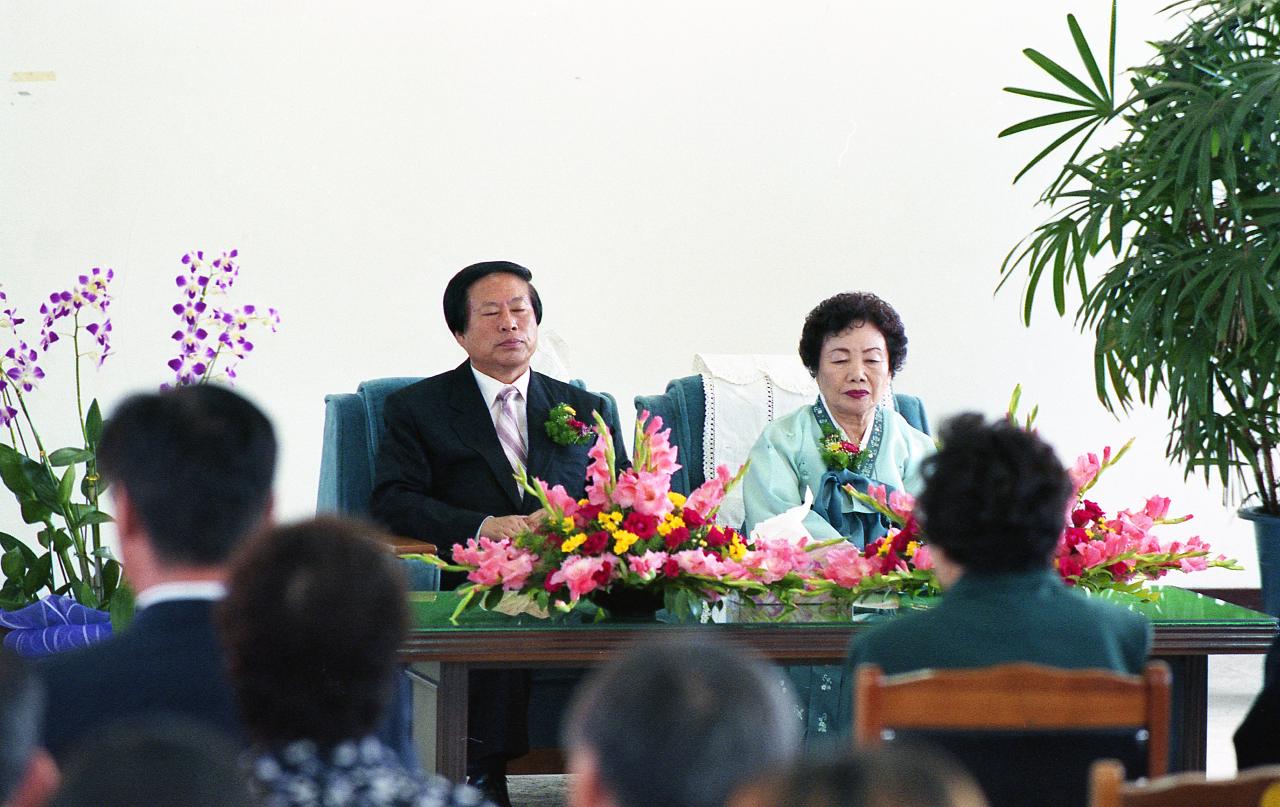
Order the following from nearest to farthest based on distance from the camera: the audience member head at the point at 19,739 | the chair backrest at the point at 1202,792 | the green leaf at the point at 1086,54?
1. the audience member head at the point at 19,739
2. the chair backrest at the point at 1202,792
3. the green leaf at the point at 1086,54

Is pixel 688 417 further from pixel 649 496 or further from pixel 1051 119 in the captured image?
pixel 649 496

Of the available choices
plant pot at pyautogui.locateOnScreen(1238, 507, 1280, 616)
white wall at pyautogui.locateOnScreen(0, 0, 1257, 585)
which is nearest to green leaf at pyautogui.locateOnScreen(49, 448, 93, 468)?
white wall at pyautogui.locateOnScreen(0, 0, 1257, 585)

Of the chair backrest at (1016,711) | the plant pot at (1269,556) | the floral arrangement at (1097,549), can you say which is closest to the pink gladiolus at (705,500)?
the floral arrangement at (1097,549)

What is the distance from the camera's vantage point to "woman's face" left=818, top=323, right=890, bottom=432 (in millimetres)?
4117

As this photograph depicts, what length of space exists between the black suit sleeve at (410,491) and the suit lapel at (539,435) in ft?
0.75

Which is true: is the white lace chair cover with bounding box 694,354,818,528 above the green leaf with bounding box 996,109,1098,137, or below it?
below

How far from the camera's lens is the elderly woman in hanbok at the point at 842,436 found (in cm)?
401

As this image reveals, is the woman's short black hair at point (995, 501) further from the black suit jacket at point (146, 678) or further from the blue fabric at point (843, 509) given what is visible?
the blue fabric at point (843, 509)

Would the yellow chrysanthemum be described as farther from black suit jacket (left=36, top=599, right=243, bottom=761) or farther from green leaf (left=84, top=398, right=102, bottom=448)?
green leaf (left=84, top=398, right=102, bottom=448)

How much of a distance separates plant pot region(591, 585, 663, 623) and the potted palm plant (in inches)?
79.0

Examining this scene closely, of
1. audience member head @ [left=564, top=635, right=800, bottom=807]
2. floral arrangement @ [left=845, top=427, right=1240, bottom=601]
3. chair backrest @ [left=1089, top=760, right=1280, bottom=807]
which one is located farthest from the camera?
floral arrangement @ [left=845, top=427, right=1240, bottom=601]

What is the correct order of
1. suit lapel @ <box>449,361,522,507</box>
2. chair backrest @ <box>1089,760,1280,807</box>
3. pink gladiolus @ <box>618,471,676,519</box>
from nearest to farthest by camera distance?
chair backrest @ <box>1089,760,1280,807</box> < pink gladiolus @ <box>618,471,676,519</box> < suit lapel @ <box>449,361,522,507</box>

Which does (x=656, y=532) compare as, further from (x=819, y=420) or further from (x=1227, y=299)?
(x=1227, y=299)

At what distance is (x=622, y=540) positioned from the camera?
2754 mm
